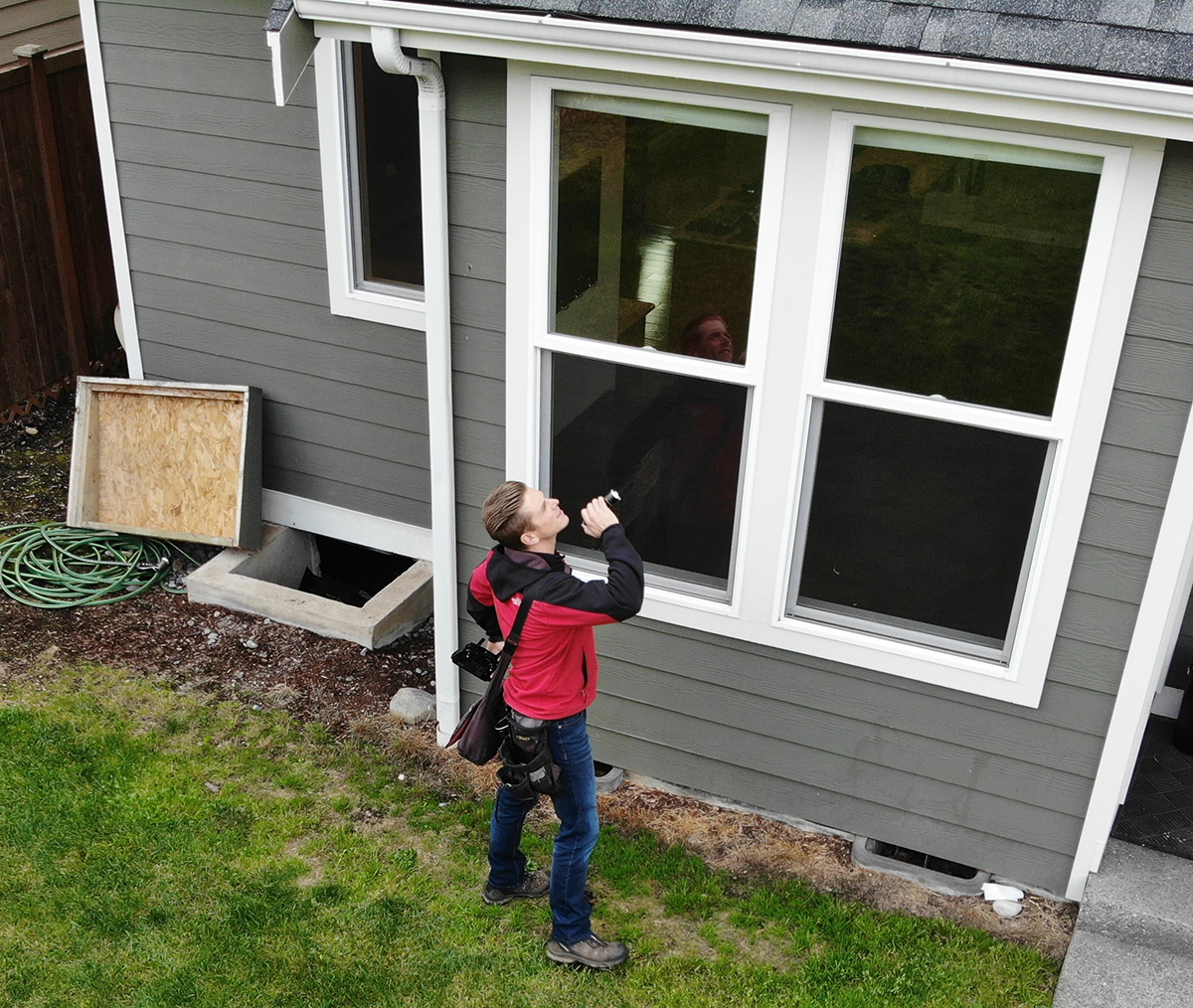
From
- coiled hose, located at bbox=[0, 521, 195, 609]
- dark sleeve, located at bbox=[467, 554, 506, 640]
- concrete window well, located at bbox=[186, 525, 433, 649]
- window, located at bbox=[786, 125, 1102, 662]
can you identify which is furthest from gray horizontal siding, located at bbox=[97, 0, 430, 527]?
window, located at bbox=[786, 125, 1102, 662]

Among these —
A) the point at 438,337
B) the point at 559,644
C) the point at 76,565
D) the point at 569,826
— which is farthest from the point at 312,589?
the point at 559,644

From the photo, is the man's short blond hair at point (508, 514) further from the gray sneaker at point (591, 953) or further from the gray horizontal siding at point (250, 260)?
the gray horizontal siding at point (250, 260)

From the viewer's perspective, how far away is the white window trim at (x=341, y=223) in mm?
5754

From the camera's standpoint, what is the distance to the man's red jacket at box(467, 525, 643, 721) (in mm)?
3754

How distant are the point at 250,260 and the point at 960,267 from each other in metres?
3.74

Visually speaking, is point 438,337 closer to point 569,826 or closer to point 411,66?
point 411,66

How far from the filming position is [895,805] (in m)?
4.71

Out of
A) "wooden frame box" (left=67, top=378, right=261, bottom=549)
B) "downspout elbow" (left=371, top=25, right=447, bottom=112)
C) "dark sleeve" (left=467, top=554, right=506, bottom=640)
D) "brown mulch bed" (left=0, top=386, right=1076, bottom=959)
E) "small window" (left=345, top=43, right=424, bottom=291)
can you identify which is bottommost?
"brown mulch bed" (left=0, top=386, right=1076, bottom=959)

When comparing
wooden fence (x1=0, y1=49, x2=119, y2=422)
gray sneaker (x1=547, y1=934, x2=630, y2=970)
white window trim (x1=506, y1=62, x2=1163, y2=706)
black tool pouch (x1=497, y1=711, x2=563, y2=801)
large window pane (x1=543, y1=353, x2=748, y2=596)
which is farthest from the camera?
wooden fence (x1=0, y1=49, x2=119, y2=422)

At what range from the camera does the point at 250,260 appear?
6.37 m

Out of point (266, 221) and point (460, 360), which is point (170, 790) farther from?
point (266, 221)

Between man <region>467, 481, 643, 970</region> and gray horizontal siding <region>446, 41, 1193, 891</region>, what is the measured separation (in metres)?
0.84

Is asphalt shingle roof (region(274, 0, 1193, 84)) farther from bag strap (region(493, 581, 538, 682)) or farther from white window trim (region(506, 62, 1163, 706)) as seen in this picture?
bag strap (region(493, 581, 538, 682))

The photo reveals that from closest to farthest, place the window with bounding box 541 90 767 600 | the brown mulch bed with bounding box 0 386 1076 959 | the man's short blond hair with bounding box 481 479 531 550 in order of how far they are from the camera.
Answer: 1. the man's short blond hair with bounding box 481 479 531 550
2. the window with bounding box 541 90 767 600
3. the brown mulch bed with bounding box 0 386 1076 959
